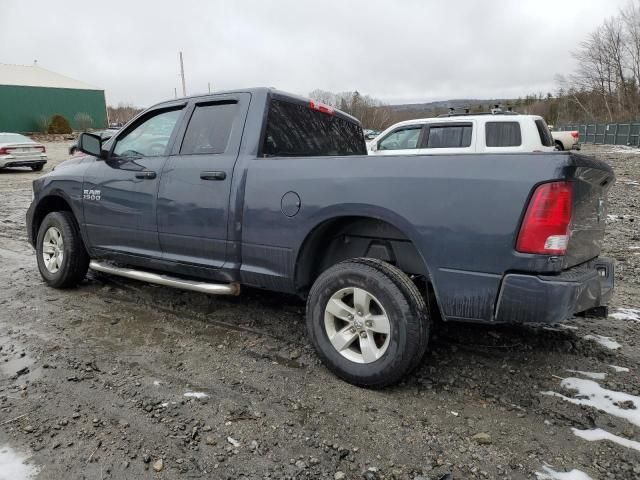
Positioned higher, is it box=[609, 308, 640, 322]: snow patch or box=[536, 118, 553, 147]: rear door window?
box=[536, 118, 553, 147]: rear door window

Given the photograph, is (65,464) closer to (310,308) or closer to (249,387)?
(249,387)

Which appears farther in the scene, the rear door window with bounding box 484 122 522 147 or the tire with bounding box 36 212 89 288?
the rear door window with bounding box 484 122 522 147

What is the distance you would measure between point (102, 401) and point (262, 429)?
981 mm

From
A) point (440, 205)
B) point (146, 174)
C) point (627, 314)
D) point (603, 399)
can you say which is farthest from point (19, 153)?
point (603, 399)

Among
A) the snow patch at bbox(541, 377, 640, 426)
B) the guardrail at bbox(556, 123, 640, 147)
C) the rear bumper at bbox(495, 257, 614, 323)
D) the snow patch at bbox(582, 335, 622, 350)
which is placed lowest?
the snow patch at bbox(541, 377, 640, 426)

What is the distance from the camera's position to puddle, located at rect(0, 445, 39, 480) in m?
2.10

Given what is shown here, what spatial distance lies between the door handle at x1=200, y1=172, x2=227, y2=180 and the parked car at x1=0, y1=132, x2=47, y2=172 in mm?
17311

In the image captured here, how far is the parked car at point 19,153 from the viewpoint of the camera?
17.1 m

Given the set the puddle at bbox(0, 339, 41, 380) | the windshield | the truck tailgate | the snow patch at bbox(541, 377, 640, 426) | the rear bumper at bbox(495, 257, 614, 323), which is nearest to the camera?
the rear bumper at bbox(495, 257, 614, 323)

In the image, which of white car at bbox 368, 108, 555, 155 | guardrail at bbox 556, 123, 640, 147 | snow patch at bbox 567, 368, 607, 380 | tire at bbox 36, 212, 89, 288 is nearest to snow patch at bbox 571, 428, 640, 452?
snow patch at bbox 567, 368, 607, 380

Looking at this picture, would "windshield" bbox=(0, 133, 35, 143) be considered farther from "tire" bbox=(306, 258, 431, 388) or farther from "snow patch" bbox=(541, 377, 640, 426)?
"snow patch" bbox=(541, 377, 640, 426)

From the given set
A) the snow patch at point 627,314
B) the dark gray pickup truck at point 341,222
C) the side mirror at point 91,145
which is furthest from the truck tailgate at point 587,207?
the side mirror at point 91,145

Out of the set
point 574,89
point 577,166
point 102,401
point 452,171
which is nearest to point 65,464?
point 102,401

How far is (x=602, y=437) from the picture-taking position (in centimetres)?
237
